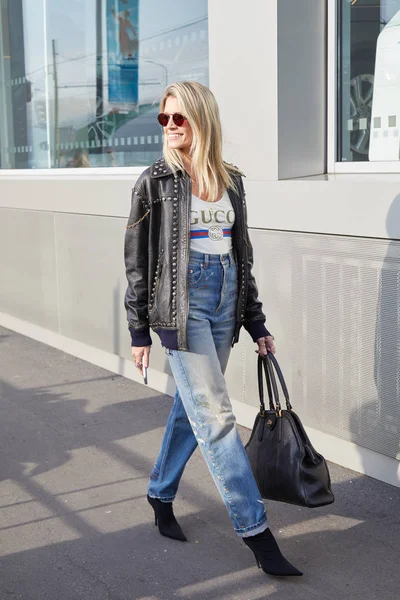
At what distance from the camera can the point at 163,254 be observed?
3.50 metres

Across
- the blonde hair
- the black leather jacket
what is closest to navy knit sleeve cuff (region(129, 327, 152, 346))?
the black leather jacket

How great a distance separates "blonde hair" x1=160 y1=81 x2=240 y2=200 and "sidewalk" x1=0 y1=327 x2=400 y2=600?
4.96 ft

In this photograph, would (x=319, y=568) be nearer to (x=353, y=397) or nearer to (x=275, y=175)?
(x=353, y=397)

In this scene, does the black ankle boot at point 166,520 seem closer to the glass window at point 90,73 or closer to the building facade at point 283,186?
the building facade at point 283,186

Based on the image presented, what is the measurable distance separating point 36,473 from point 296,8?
296 cm

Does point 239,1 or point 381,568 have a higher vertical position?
point 239,1

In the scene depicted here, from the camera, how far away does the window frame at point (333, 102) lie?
5.29m

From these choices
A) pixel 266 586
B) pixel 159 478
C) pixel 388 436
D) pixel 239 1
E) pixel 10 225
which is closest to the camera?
pixel 266 586

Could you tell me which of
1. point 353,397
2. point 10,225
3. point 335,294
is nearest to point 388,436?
point 353,397

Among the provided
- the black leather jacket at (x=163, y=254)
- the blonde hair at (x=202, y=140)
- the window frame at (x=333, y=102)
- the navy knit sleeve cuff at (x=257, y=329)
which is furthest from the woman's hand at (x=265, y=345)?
the window frame at (x=333, y=102)

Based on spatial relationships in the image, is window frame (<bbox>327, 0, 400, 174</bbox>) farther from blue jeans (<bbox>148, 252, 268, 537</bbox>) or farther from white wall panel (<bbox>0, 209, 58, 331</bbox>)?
white wall panel (<bbox>0, 209, 58, 331</bbox>)

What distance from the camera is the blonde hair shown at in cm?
346

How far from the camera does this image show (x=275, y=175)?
514 cm

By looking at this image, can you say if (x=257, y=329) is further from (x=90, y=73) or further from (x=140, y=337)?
(x=90, y=73)
